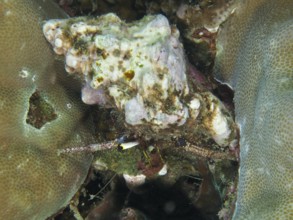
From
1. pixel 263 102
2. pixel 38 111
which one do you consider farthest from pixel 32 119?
pixel 263 102

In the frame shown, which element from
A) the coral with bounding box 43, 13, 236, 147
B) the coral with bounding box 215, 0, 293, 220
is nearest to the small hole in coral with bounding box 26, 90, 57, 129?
the coral with bounding box 43, 13, 236, 147

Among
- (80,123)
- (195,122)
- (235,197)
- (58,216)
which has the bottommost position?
(58,216)

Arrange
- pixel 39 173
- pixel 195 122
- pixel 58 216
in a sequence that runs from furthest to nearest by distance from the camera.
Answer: pixel 58 216
pixel 39 173
pixel 195 122

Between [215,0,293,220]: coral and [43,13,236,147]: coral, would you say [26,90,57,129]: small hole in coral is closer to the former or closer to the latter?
[43,13,236,147]: coral

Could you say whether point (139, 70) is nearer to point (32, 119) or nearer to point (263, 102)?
point (263, 102)

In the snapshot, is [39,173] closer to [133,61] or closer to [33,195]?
[33,195]

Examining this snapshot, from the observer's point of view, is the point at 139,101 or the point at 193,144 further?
the point at 193,144

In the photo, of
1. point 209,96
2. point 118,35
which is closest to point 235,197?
point 209,96
